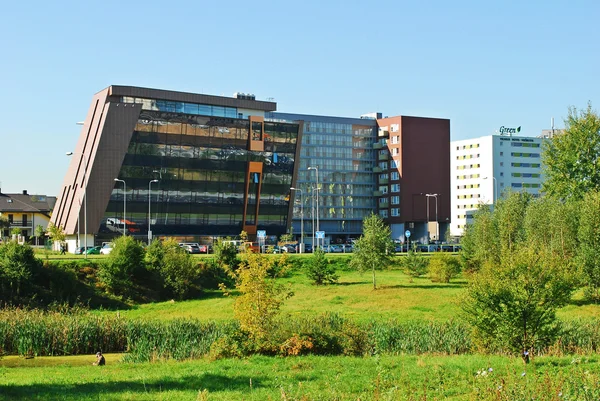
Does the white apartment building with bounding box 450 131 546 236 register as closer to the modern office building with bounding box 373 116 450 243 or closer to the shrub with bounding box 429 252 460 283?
the modern office building with bounding box 373 116 450 243

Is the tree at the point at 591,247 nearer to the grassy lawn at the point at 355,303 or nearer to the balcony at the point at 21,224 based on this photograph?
the grassy lawn at the point at 355,303

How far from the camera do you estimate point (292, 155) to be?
113m

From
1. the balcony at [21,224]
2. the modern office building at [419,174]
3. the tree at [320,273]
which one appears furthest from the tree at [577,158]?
the balcony at [21,224]

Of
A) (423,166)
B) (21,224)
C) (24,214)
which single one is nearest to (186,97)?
(24,214)

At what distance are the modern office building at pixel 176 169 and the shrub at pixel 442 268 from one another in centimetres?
4629

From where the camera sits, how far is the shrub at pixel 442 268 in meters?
59.3

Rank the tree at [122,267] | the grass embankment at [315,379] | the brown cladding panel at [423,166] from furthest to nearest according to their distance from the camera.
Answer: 1. the brown cladding panel at [423,166]
2. the tree at [122,267]
3. the grass embankment at [315,379]

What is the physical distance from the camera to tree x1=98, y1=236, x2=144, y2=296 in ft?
180

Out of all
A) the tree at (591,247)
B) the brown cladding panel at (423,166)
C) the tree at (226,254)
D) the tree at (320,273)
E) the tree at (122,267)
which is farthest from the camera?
the brown cladding panel at (423,166)

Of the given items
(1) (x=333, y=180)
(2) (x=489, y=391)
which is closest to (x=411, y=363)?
(2) (x=489, y=391)

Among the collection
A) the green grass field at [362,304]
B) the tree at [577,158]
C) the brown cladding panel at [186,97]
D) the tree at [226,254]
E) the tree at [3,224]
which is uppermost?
the brown cladding panel at [186,97]

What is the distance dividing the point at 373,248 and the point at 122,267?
19669 mm

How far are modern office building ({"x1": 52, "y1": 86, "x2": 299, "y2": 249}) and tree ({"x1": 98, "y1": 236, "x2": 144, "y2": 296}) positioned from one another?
3631cm

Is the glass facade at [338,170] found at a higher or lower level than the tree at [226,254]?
higher
